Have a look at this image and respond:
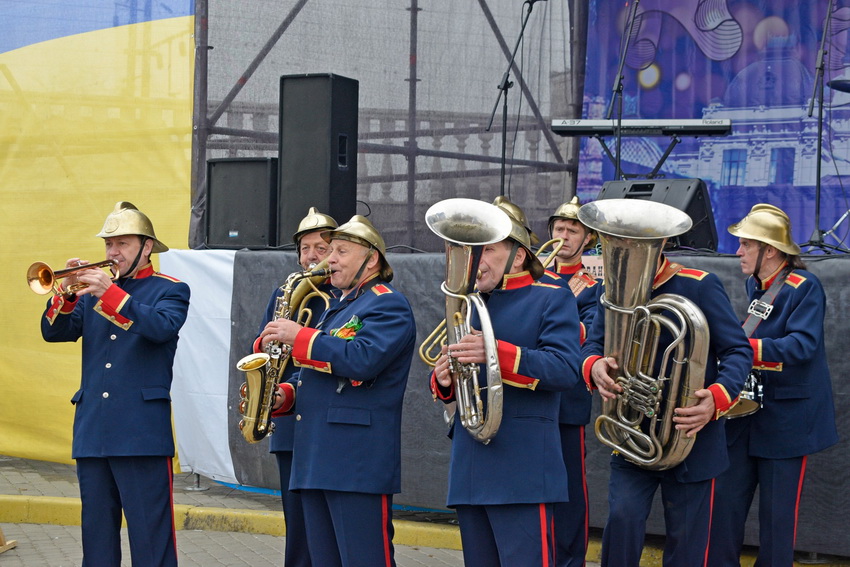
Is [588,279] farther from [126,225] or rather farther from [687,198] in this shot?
[126,225]

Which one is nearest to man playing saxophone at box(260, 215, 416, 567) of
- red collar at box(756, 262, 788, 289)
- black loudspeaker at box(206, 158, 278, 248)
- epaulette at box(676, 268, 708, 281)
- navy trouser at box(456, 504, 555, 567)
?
navy trouser at box(456, 504, 555, 567)

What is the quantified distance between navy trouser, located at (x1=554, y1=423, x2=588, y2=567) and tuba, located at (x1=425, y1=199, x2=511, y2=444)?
1580 millimetres

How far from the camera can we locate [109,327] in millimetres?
4996

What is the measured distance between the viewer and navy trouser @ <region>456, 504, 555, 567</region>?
12.6ft

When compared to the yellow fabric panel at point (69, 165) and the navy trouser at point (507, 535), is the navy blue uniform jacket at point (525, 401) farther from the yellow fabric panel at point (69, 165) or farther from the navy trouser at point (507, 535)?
the yellow fabric panel at point (69, 165)

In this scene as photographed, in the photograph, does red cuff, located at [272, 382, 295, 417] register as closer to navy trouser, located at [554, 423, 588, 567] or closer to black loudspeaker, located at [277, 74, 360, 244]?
navy trouser, located at [554, 423, 588, 567]

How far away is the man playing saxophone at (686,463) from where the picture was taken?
4266mm

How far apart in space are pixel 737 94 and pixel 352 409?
213 inches

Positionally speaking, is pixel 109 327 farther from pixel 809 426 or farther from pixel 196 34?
pixel 196 34

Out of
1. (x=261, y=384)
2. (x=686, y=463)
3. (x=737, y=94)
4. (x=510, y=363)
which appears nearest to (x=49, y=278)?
(x=261, y=384)

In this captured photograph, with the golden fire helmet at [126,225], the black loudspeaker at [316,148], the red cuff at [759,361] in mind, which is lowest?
the red cuff at [759,361]

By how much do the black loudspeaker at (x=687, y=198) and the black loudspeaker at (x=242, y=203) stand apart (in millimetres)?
2316

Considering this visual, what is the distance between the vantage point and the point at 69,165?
842 centimetres

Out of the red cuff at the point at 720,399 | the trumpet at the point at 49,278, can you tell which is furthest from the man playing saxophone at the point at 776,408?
the trumpet at the point at 49,278
